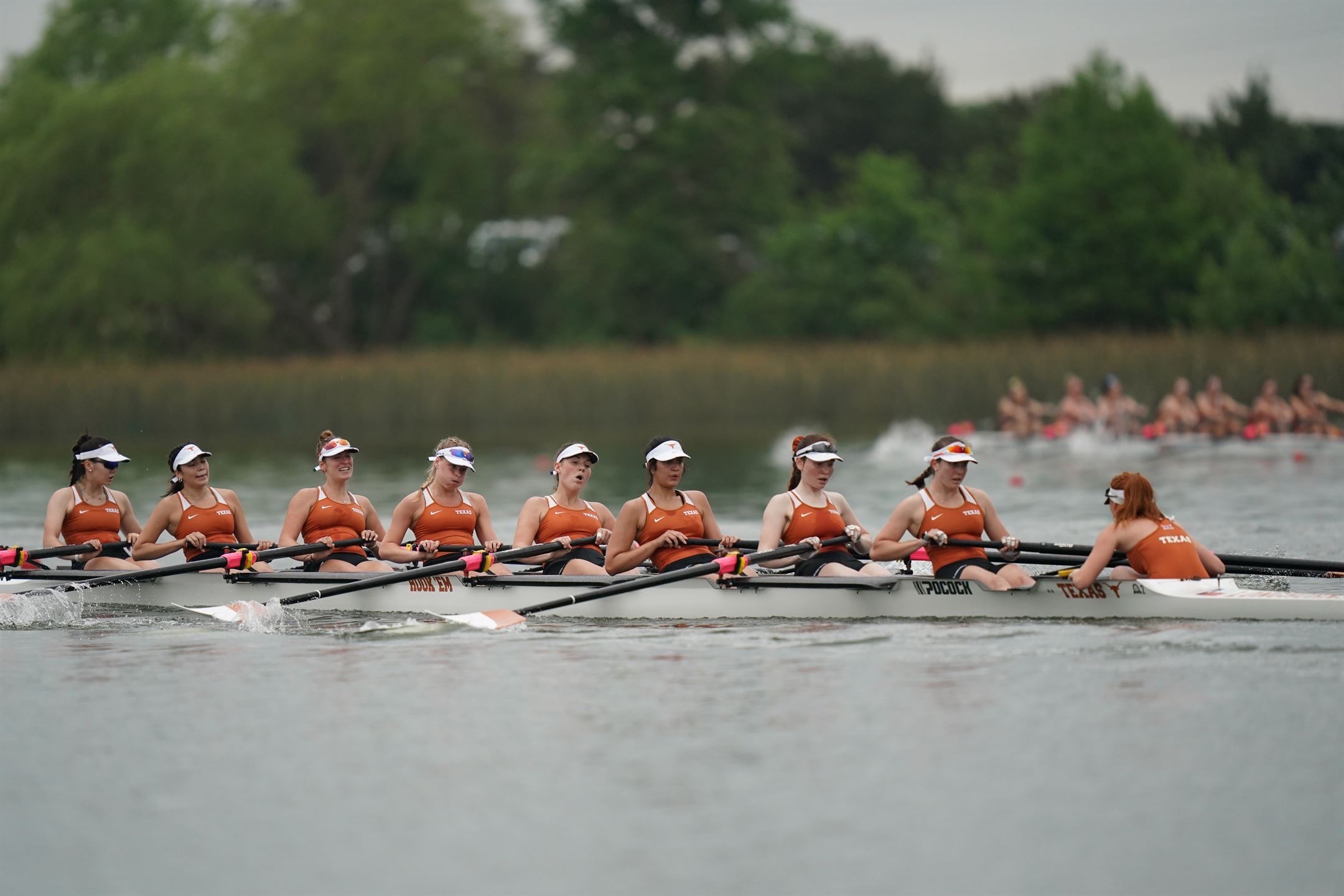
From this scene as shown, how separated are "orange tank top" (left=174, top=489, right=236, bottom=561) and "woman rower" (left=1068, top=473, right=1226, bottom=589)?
6303 millimetres

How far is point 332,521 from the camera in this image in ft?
43.4

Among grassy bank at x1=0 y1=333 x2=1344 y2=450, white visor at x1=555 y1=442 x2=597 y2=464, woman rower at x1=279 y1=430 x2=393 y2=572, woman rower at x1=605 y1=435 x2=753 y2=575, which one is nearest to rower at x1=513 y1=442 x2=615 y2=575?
white visor at x1=555 y1=442 x2=597 y2=464

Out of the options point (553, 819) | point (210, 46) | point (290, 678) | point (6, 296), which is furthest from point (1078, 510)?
point (210, 46)

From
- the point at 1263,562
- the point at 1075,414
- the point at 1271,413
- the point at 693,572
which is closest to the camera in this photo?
the point at 1263,562

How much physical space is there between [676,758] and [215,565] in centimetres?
544

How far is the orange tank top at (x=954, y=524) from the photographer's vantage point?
11.5 metres

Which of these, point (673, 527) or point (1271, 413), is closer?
point (673, 527)

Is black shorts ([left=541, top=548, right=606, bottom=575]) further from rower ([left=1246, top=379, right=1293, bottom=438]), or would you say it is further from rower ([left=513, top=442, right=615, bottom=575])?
rower ([left=1246, top=379, right=1293, bottom=438])

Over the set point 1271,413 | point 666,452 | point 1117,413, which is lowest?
point 666,452

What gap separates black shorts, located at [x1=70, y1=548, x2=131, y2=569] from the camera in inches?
545

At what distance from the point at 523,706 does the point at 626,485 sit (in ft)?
53.3

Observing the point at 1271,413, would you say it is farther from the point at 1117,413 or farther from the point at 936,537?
the point at 936,537

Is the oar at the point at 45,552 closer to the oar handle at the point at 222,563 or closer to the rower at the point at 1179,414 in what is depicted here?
the oar handle at the point at 222,563

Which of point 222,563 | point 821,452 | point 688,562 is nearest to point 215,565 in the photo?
point 222,563
